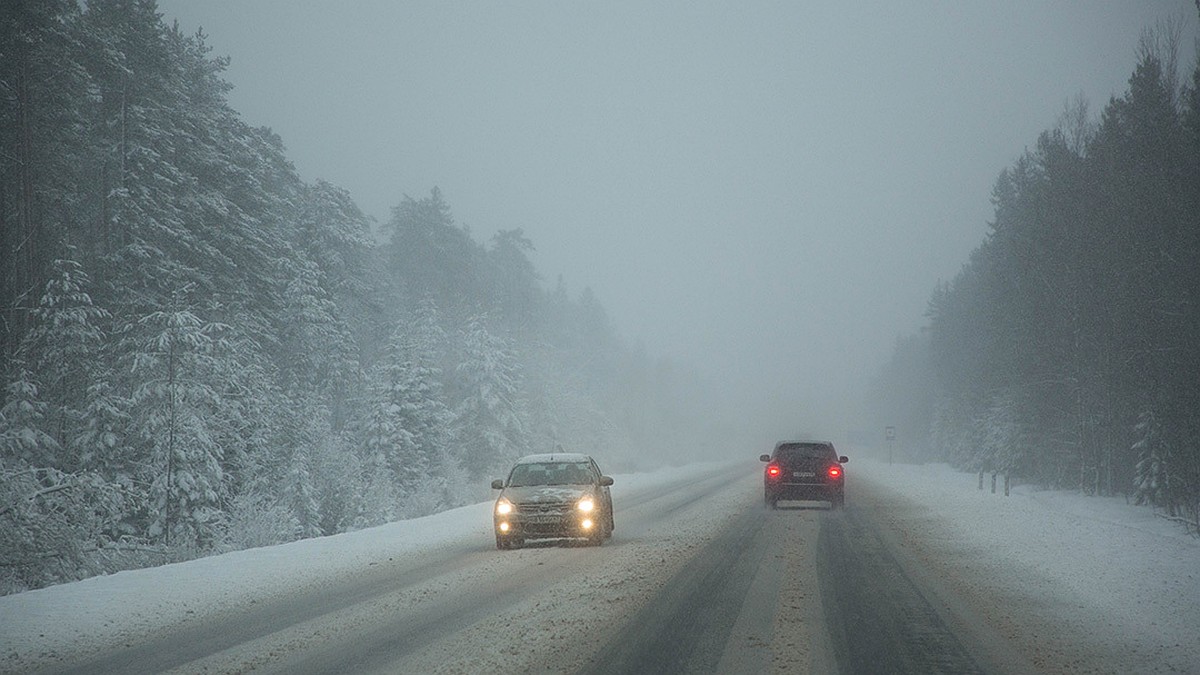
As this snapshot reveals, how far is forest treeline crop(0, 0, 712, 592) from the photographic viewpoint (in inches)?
787

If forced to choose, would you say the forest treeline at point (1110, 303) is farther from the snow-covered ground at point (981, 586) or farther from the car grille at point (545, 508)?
the car grille at point (545, 508)

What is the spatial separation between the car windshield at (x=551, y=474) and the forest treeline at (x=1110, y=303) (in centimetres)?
1578

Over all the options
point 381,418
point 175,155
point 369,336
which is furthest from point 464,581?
point 369,336

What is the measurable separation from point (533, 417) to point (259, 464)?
3126 cm

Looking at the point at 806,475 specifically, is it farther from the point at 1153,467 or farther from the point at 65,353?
the point at 65,353

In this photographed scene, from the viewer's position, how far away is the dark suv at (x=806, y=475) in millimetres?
24922

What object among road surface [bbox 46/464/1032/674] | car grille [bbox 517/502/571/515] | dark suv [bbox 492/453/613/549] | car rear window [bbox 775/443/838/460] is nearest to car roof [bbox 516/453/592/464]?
A: dark suv [bbox 492/453/613/549]

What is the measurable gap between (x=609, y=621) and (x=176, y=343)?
16968 mm

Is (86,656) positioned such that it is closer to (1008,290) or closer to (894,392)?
(1008,290)

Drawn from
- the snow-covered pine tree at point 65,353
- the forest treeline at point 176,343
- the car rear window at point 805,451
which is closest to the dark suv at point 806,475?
the car rear window at point 805,451

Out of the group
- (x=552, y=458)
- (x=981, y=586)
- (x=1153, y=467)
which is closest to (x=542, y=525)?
(x=552, y=458)

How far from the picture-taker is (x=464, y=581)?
40.4 ft

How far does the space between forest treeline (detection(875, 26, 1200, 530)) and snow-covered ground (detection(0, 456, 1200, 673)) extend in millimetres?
7529

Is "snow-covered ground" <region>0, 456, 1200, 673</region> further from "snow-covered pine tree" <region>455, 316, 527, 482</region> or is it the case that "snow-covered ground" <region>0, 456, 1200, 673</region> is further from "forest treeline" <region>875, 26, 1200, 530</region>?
"snow-covered pine tree" <region>455, 316, 527, 482</region>
